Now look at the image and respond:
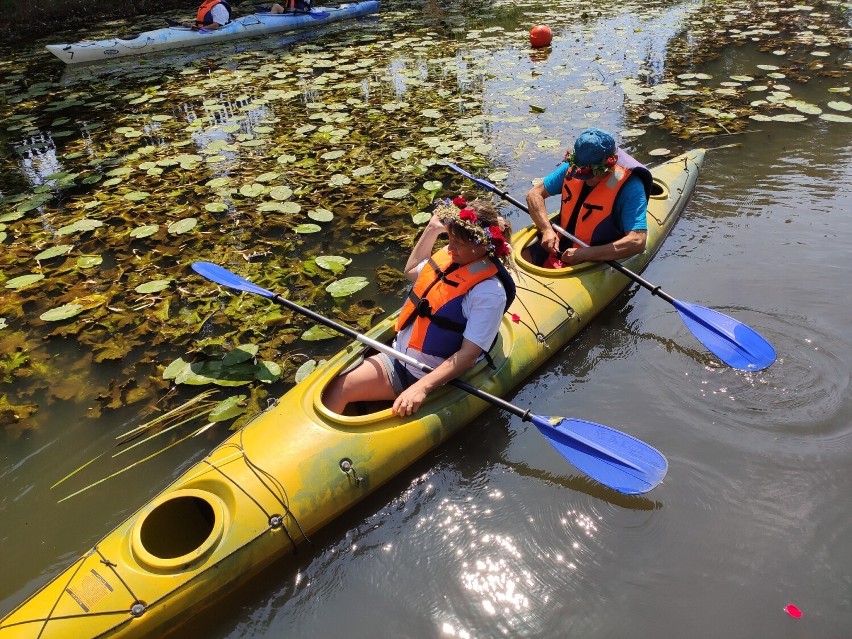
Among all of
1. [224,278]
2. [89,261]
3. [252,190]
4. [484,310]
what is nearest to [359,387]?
[484,310]

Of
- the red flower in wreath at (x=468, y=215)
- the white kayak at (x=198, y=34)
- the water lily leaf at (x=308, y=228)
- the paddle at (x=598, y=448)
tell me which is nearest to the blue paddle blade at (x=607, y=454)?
the paddle at (x=598, y=448)

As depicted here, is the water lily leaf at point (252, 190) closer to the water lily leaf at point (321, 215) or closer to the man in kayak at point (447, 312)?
the water lily leaf at point (321, 215)

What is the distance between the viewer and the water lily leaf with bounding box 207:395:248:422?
346 cm

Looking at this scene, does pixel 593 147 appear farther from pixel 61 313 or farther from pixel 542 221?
pixel 61 313

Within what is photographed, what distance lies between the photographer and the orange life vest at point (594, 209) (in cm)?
398

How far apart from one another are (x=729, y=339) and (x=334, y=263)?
288 centimetres

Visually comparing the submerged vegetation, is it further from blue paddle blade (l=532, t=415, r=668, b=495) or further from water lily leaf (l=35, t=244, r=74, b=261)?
blue paddle blade (l=532, t=415, r=668, b=495)

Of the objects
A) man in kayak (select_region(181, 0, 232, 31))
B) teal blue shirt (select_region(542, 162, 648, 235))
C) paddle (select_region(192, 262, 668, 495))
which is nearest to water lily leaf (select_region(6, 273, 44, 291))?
paddle (select_region(192, 262, 668, 495))

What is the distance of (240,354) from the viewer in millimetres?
3889

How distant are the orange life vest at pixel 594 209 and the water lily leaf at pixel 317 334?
1.85 meters

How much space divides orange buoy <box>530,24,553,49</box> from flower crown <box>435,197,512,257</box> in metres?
8.50

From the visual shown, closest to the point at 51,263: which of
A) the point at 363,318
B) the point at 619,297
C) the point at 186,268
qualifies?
the point at 186,268

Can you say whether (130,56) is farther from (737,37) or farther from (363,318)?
(737,37)

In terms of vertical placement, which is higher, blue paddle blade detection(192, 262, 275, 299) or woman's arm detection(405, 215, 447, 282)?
woman's arm detection(405, 215, 447, 282)
